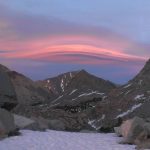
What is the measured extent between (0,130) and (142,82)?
5071 centimetres

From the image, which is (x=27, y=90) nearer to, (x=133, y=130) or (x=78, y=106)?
(x=78, y=106)

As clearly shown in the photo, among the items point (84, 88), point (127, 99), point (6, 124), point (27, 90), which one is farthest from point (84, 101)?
point (6, 124)

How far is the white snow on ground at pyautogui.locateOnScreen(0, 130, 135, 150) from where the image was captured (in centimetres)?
1948

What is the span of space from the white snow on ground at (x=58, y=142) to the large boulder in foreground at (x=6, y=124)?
1.81 feet

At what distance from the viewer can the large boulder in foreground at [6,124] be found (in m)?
21.8

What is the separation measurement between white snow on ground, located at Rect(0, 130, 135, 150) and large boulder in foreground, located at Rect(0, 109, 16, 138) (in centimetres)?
55

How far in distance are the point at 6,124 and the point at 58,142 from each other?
342 cm

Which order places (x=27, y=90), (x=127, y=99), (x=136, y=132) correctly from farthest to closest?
1. (x=27, y=90)
2. (x=127, y=99)
3. (x=136, y=132)

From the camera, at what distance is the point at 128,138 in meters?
21.1

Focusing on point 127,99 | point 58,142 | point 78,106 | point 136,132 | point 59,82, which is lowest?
point 78,106

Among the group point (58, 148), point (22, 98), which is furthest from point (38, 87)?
point (58, 148)

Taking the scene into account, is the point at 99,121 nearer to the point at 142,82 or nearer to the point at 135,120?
the point at 142,82

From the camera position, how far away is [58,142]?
68.7 ft

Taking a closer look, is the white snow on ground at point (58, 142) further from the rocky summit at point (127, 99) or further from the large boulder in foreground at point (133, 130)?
the rocky summit at point (127, 99)
